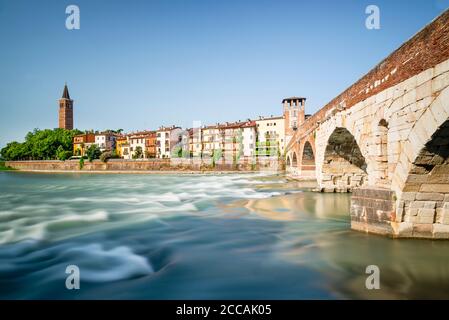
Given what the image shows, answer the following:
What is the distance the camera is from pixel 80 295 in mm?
5281

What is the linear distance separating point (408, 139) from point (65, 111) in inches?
5481

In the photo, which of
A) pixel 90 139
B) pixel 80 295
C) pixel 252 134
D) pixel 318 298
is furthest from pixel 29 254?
pixel 90 139

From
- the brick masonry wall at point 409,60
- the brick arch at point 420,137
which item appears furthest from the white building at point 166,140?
the brick arch at point 420,137

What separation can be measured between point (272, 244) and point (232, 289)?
2.87 metres

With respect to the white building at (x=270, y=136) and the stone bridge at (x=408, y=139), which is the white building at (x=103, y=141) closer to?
the white building at (x=270, y=136)

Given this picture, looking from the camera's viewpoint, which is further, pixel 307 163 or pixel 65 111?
pixel 65 111

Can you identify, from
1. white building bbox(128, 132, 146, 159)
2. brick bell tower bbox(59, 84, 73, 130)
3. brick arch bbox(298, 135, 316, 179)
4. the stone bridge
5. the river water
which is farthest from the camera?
brick bell tower bbox(59, 84, 73, 130)

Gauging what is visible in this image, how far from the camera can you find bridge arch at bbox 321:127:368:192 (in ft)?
52.5

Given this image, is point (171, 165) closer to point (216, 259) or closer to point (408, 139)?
point (216, 259)

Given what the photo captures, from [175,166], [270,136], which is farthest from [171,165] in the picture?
[270,136]

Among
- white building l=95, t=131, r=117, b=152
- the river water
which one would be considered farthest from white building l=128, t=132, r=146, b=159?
the river water

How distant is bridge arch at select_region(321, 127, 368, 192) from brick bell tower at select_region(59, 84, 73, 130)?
429ft

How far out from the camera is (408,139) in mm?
6824

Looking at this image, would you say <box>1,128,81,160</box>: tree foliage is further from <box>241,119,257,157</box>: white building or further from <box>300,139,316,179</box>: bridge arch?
<box>300,139,316,179</box>: bridge arch
